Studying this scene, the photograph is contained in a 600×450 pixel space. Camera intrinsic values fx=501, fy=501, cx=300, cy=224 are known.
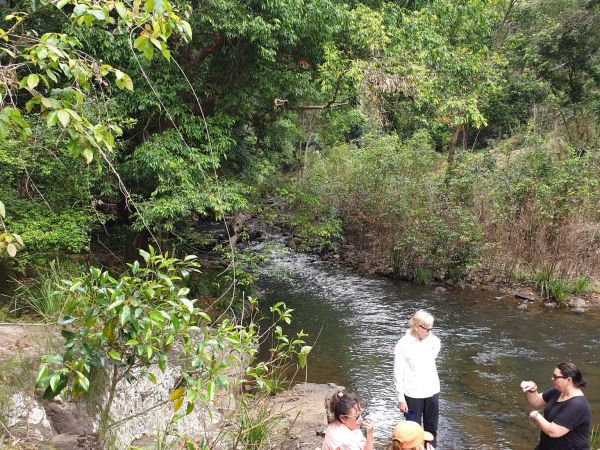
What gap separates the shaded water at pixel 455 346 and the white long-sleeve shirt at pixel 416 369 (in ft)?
5.48

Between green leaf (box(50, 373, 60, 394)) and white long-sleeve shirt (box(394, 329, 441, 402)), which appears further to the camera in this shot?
white long-sleeve shirt (box(394, 329, 441, 402))

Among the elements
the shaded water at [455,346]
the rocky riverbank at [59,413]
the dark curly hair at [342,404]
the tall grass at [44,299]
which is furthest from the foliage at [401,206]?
the dark curly hair at [342,404]

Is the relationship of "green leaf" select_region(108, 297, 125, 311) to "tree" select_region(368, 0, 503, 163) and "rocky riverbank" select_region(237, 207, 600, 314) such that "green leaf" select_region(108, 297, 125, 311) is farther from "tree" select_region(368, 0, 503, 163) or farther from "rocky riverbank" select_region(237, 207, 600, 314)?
"tree" select_region(368, 0, 503, 163)

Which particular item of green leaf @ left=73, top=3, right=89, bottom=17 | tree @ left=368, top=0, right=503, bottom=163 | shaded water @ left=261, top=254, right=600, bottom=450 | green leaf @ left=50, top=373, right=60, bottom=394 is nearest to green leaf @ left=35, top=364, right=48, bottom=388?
green leaf @ left=50, top=373, right=60, bottom=394

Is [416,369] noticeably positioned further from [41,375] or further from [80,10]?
[80,10]

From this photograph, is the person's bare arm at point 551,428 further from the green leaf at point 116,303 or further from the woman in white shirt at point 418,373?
the green leaf at point 116,303

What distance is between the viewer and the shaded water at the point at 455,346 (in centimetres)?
691

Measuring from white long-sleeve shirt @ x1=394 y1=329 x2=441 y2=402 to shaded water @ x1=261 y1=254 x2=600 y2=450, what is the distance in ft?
5.48

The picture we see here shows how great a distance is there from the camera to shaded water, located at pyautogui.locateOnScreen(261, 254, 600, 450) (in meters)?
6.91

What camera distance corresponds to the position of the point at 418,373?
188 inches

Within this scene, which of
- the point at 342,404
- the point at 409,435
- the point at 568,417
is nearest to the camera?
the point at 409,435

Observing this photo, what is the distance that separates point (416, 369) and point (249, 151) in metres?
9.07

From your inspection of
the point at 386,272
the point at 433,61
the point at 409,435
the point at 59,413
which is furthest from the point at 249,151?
the point at 409,435

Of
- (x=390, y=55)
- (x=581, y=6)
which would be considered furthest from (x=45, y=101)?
(x=581, y=6)
